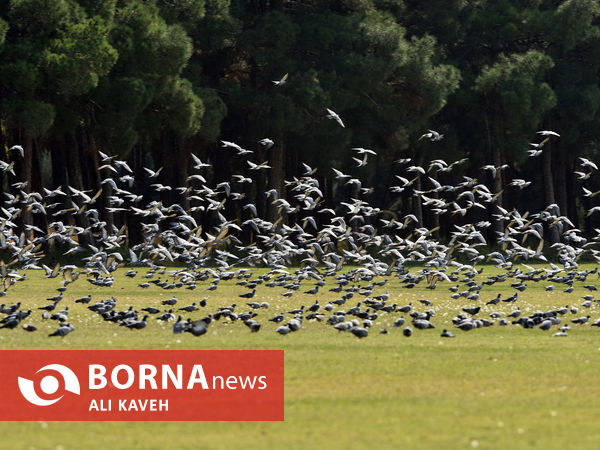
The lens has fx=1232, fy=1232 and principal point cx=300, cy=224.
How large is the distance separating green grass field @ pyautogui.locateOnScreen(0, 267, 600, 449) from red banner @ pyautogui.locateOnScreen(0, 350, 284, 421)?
363 mm

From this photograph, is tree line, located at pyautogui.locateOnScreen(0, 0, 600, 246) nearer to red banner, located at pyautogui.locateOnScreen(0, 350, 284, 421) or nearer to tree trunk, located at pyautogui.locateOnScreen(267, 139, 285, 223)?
tree trunk, located at pyautogui.locateOnScreen(267, 139, 285, 223)

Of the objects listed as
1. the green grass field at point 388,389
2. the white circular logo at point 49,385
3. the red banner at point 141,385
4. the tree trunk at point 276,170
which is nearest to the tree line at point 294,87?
the tree trunk at point 276,170

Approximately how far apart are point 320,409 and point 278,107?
39441 millimetres

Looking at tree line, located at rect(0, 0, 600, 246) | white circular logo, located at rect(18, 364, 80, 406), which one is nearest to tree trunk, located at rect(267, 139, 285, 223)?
tree line, located at rect(0, 0, 600, 246)

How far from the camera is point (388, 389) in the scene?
14281 millimetres

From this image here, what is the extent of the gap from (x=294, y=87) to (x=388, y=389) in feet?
126

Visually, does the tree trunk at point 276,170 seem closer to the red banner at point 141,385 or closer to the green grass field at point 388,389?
the green grass field at point 388,389

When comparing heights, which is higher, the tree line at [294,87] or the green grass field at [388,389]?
the tree line at [294,87]

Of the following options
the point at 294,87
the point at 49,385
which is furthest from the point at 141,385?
the point at 294,87

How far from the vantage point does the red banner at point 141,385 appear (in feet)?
41.2

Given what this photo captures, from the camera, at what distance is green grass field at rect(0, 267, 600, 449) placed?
11.2m

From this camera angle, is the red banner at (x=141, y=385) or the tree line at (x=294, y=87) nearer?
the red banner at (x=141, y=385)

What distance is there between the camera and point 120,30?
45562 mm

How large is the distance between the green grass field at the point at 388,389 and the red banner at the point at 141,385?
0.36 meters
